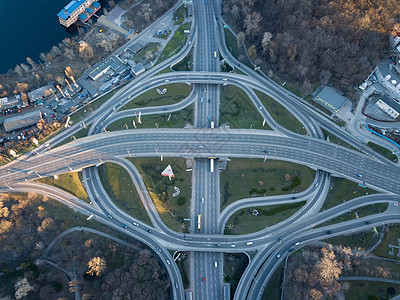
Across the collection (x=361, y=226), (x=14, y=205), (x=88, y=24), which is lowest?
(x=361, y=226)

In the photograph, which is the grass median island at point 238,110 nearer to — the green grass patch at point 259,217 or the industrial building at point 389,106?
the green grass patch at point 259,217

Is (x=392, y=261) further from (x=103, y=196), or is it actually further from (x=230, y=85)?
(x=103, y=196)

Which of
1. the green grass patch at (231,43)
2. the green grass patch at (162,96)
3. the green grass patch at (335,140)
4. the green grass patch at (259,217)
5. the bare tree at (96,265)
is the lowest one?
the bare tree at (96,265)

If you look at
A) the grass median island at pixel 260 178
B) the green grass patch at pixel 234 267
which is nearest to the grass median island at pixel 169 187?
the grass median island at pixel 260 178

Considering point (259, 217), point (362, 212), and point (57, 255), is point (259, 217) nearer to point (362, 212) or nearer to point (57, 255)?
point (362, 212)

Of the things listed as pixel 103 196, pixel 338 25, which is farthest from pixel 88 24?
pixel 338 25

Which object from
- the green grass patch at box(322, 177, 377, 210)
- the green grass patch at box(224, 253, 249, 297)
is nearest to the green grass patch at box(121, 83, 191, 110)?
the green grass patch at box(224, 253, 249, 297)
